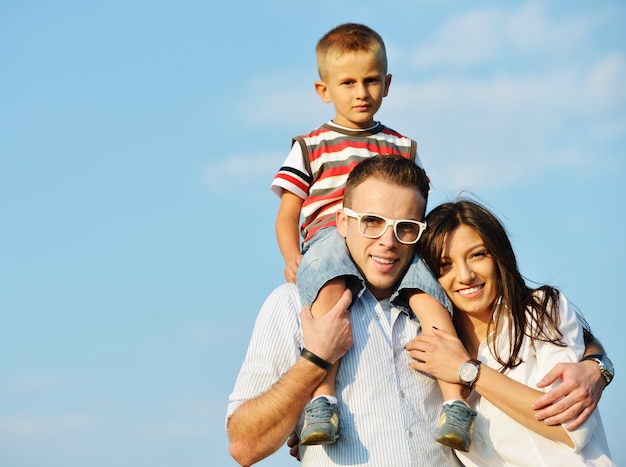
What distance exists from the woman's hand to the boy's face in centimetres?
198

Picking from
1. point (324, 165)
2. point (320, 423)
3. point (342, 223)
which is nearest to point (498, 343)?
point (342, 223)

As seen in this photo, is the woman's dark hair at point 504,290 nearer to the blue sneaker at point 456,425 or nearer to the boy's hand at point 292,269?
the blue sneaker at point 456,425

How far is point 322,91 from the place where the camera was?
6.56 m

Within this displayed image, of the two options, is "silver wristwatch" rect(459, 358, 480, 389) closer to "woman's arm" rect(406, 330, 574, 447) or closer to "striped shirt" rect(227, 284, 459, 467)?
"woman's arm" rect(406, 330, 574, 447)

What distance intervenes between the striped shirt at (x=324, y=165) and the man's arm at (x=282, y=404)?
1273 mm

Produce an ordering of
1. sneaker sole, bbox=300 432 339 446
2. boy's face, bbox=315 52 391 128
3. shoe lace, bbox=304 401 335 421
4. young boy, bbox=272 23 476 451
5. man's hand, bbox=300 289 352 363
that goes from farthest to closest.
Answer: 1. boy's face, bbox=315 52 391 128
2. young boy, bbox=272 23 476 451
3. man's hand, bbox=300 289 352 363
4. shoe lace, bbox=304 401 335 421
5. sneaker sole, bbox=300 432 339 446

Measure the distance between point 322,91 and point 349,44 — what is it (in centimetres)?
48

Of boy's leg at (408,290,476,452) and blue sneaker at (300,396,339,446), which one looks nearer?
blue sneaker at (300,396,339,446)

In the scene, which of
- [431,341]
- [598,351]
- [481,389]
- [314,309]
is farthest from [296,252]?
[598,351]

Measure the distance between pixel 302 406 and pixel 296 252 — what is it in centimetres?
154

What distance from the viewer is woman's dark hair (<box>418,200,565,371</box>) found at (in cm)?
511

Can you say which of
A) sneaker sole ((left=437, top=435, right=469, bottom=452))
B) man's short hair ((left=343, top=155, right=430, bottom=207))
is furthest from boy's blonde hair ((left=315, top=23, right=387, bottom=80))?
sneaker sole ((left=437, top=435, right=469, bottom=452))

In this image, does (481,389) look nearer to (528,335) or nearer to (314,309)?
(528,335)

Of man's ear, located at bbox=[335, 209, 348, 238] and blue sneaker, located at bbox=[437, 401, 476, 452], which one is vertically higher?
man's ear, located at bbox=[335, 209, 348, 238]
